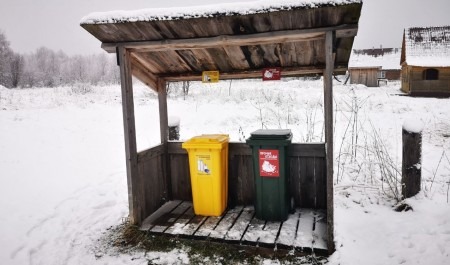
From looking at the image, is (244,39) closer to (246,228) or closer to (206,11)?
(206,11)

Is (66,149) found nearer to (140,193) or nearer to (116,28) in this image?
(140,193)

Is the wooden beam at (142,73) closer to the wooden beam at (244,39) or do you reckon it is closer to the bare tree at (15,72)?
the wooden beam at (244,39)

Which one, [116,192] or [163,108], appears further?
[116,192]

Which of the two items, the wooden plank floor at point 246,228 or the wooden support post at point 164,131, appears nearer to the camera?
the wooden plank floor at point 246,228

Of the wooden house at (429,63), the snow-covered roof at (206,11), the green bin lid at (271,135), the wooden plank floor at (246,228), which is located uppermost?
the wooden house at (429,63)

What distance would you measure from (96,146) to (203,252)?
23.0ft

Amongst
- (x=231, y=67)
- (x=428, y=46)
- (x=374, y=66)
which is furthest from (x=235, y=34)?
(x=374, y=66)

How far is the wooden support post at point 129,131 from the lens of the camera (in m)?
3.87

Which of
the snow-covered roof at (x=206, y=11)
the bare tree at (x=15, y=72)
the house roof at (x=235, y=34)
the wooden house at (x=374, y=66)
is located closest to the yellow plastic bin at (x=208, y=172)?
the house roof at (x=235, y=34)

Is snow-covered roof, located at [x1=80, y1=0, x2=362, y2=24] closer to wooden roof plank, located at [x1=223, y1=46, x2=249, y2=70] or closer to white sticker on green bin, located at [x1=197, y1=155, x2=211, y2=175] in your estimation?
wooden roof plank, located at [x1=223, y1=46, x2=249, y2=70]

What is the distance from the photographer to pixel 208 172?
Result: 14.0 ft

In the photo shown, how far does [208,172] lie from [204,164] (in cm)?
13

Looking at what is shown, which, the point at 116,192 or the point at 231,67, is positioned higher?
the point at 231,67

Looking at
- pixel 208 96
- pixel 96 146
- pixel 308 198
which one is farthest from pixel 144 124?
pixel 308 198
